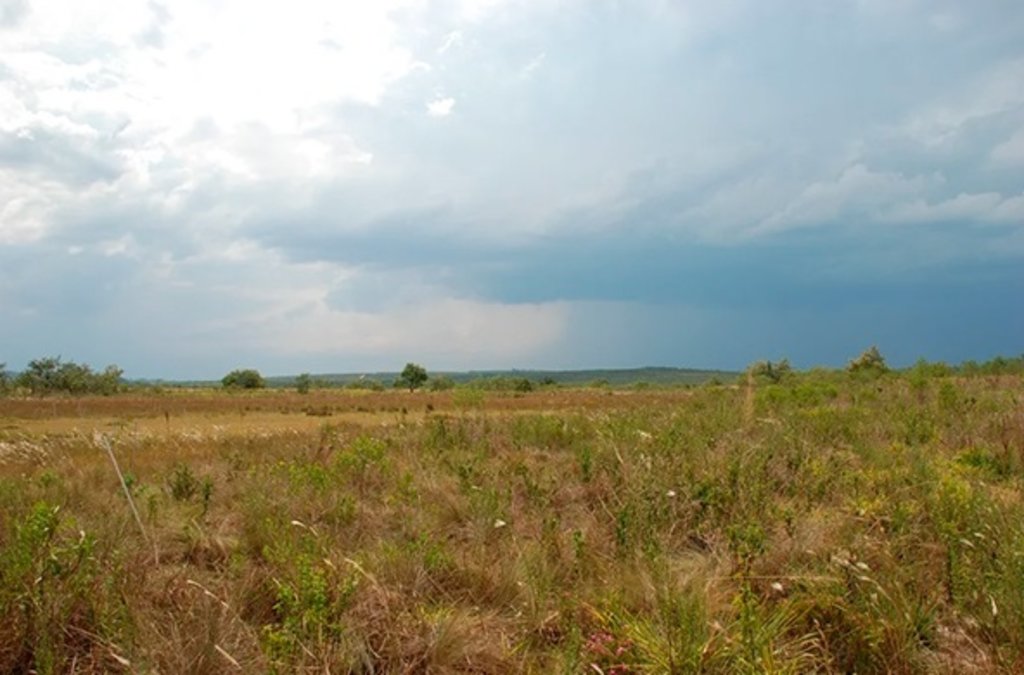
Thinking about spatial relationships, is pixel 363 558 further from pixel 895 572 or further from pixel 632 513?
pixel 895 572

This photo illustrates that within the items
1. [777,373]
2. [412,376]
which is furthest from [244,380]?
[777,373]

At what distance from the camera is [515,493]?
6.99 metres

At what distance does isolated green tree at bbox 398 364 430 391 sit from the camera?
97.8 m

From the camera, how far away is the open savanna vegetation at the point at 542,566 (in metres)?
3.51

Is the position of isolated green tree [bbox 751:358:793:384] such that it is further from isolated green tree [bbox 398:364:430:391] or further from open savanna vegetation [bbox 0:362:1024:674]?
isolated green tree [bbox 398:364:430:391]

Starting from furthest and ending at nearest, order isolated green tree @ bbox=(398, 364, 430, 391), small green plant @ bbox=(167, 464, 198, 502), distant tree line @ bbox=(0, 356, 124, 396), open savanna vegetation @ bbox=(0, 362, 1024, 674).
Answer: isolated green tree @ bbox=(398, 364, 430, 391) → distant tree line @ bbox=(0, 356, 124, 396) → small green plant @ bbox=(167, 464, 198, 502) → open savanna vegetation @ bbox=(0, 362, 1024, 674)

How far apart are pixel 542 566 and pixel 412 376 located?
94.9m

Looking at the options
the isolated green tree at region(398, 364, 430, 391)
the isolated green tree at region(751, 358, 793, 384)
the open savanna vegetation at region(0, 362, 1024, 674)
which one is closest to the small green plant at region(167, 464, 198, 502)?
the open savanna vegetation at region(0, 362, 1024, 674)

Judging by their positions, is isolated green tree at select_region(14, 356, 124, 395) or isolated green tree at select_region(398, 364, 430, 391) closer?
isolated green tree at select_region(14, 356, 124, 395)

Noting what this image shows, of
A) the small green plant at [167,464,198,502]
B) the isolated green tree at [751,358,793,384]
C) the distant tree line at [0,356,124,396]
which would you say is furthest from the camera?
the distant tree line at [0,356,124,396]

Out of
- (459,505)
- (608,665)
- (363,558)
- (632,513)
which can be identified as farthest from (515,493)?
(608,665)

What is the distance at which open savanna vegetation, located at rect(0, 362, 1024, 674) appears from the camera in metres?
3.51

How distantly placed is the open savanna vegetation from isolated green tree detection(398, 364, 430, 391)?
9025 centimetres

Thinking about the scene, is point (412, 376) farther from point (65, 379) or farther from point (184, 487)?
point (184, 487)
